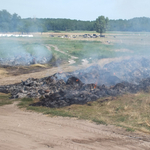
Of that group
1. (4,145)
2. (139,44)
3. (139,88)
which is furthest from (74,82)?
(139,44)

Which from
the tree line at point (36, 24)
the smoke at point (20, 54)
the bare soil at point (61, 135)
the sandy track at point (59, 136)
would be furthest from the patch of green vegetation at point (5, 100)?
the smoke at point (20, 54)

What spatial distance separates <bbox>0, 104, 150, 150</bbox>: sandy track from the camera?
6160 millimetres

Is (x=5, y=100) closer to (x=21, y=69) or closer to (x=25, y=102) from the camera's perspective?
(x=25, y=102)

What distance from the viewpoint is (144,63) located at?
19.5 metres

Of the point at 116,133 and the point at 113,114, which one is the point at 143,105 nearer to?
the point at 113,114

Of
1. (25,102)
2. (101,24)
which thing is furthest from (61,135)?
(101,24)

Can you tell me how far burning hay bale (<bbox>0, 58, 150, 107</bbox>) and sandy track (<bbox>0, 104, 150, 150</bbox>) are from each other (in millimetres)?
2732

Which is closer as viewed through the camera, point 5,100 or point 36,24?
point 5,100

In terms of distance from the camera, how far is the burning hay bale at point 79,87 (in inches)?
457

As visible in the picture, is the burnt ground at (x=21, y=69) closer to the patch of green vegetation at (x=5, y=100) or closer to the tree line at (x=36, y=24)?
the tree line at (x=36, y=24)

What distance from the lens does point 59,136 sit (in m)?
6.86

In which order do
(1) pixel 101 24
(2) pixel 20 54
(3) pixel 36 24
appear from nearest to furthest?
(3) pixel 36 24
(2) pixel 20 54
(1) pixel 101 24

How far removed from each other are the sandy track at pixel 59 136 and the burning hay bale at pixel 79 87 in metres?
2.73

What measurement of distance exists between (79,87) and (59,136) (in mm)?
6528
